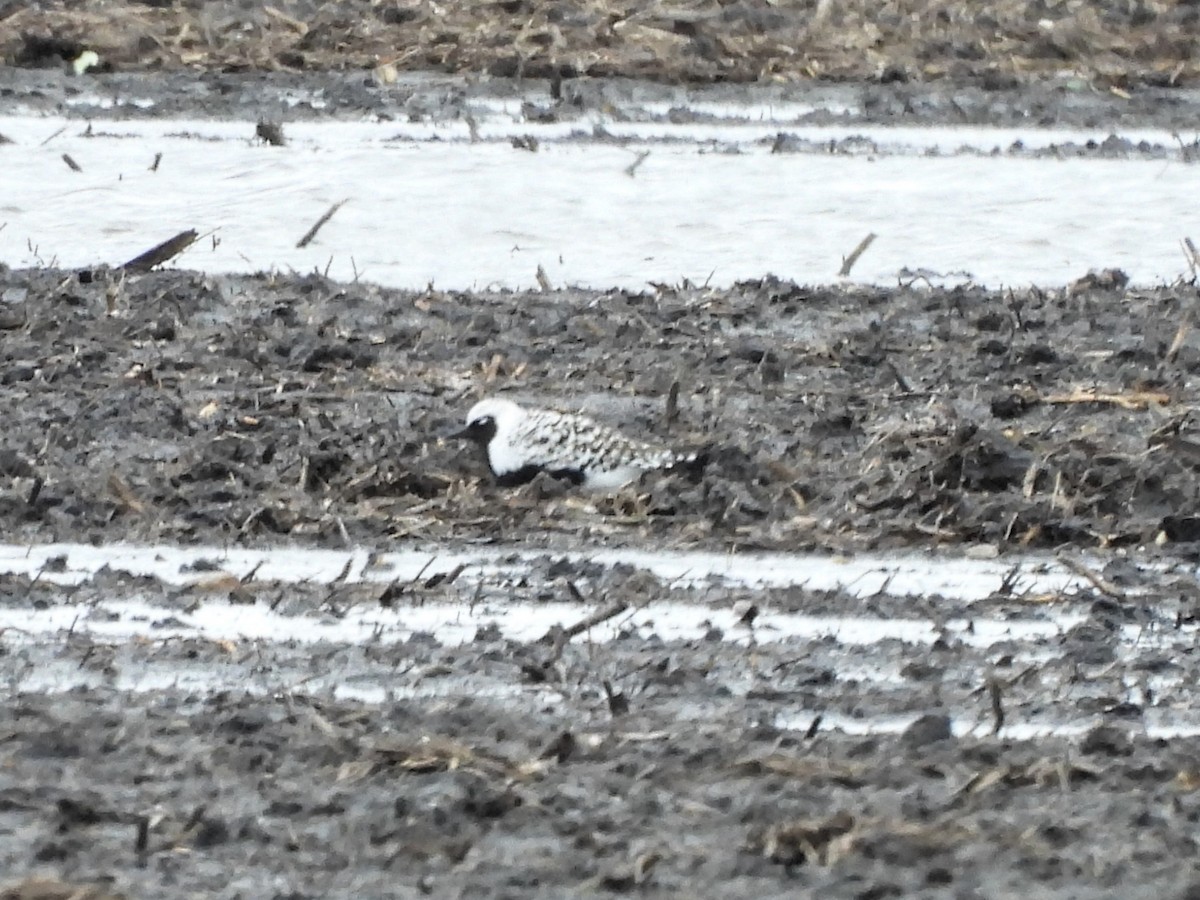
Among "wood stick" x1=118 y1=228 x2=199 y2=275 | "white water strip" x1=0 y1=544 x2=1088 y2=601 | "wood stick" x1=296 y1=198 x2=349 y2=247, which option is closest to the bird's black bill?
"white water strip" x1=0 y1=544 x2=1088 y2=601

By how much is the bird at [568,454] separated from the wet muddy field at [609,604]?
3.2 inches

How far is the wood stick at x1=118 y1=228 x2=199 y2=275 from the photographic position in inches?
366

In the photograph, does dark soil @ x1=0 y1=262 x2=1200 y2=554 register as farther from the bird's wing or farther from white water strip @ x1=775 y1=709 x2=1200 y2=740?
white water strip @ x1=775 y1=709 x2=1200 y2=740

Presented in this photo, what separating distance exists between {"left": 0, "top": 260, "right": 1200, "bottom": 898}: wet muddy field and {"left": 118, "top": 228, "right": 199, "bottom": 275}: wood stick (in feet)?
0.71

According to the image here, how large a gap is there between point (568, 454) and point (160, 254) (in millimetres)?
2991

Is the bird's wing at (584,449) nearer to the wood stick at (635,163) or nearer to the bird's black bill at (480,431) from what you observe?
the bird's black bill at (480,431)

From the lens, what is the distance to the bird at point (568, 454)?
271 inches

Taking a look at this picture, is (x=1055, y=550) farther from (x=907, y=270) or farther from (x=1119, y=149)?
(x=1119, y=149)

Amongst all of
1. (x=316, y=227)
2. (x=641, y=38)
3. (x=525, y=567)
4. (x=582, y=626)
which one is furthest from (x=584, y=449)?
(x=641, y=38)

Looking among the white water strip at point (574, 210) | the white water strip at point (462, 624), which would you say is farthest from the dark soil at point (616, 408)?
the white water strip at point (462, 624)

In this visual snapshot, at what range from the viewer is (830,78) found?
13.6 m

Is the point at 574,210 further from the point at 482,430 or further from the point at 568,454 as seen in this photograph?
the point at 568,454

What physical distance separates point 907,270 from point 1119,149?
2518 millimetres

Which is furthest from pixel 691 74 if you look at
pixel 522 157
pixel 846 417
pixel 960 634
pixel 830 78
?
pixel 960 634
